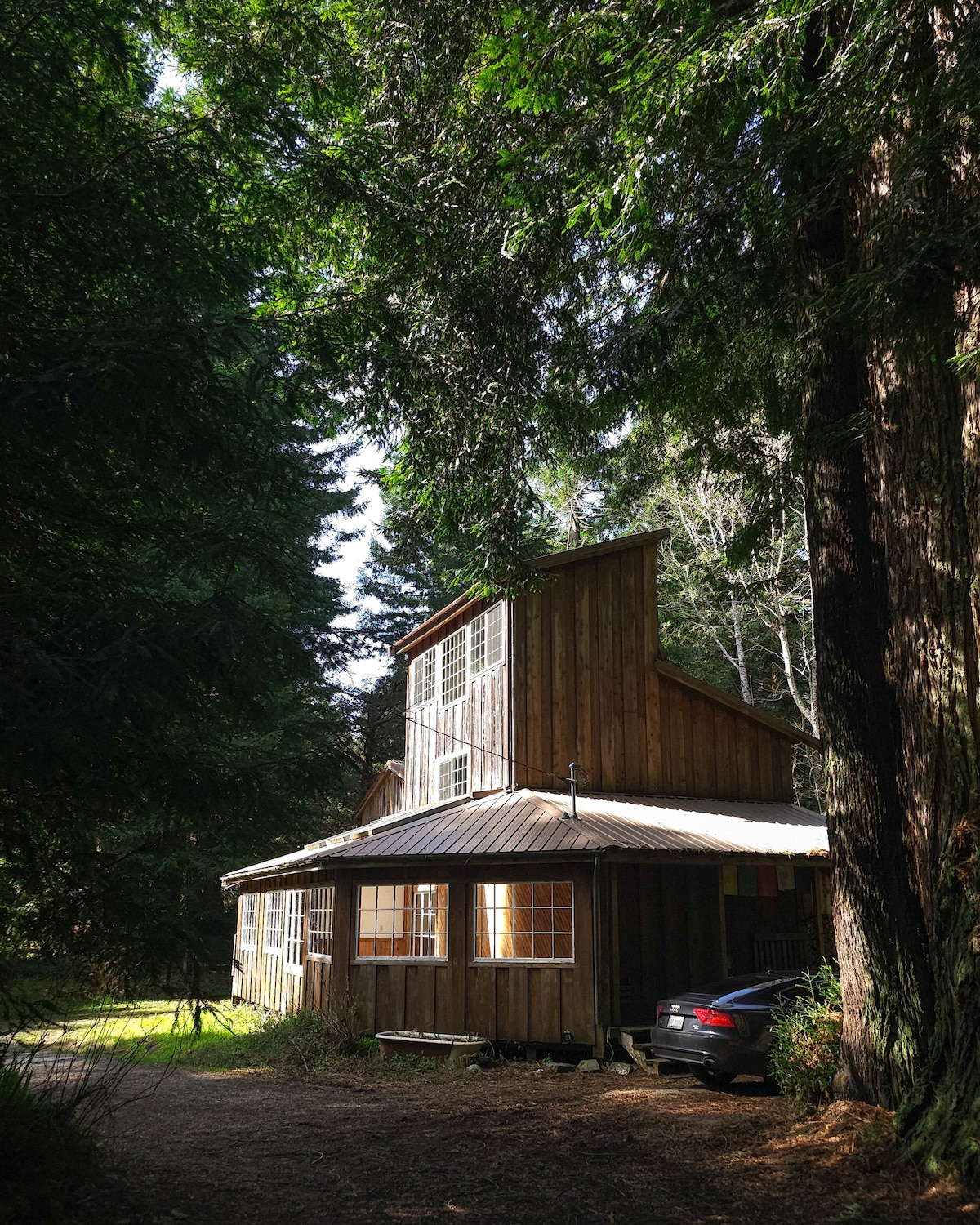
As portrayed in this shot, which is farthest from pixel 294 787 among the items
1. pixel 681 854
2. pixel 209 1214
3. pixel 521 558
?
pixel 681 854

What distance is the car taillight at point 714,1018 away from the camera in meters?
9.89

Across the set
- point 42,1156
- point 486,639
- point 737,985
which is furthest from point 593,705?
point 42,1156

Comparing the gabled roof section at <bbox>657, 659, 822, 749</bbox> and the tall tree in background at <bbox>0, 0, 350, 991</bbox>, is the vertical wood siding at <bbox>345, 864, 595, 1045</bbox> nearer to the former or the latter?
the gabled roof section at <bbox>657, 659, 822, 749</bbox>

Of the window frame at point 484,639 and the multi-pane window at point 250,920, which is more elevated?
the window frame at point 484,639

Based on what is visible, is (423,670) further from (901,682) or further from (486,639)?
(901,682)

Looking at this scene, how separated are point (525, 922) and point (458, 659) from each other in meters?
4.99

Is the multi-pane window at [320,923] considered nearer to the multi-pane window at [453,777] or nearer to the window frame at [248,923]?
the multi-pane window at [453,777]

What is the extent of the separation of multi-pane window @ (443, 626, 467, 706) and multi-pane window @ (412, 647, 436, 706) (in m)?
0.63

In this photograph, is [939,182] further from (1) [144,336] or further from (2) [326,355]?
(1) [144,336]

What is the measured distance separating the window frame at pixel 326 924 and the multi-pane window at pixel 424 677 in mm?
4821

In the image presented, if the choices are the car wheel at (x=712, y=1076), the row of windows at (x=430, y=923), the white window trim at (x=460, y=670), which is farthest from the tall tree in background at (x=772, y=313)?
the white window trim at (x=460, y=670)

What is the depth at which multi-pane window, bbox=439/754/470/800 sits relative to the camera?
56.8 ft

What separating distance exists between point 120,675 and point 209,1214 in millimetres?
3462

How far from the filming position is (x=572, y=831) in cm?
1262
